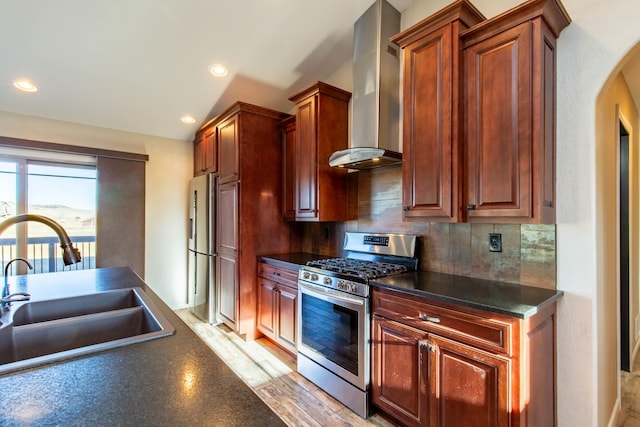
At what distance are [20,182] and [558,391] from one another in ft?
16.6

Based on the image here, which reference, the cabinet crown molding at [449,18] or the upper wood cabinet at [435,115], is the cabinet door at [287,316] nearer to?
the upper wood cabinet at [435,115]

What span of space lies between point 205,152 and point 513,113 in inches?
137

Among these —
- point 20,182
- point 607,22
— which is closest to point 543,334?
point 607,22

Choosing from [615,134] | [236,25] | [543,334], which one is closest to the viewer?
[543,334]

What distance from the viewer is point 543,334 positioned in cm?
159

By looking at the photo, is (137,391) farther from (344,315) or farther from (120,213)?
A: (120,213)

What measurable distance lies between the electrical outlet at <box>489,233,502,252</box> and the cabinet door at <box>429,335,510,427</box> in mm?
733

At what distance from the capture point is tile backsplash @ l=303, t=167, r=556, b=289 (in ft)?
5.95

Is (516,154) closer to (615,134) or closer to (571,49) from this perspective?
(571,49)

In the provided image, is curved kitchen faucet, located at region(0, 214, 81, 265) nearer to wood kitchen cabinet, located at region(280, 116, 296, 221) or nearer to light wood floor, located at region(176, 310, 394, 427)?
light wood floor, located at region(176, 310, 394, 427)

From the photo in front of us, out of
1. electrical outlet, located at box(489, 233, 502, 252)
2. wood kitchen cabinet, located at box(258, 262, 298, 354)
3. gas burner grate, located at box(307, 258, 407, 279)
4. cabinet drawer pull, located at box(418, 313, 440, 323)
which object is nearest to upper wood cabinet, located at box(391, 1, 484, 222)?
electrical outlet, located at box(489, 233, 502, 252)

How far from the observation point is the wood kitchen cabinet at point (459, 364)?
140 cm

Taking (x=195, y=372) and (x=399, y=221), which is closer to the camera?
(x=195, y=372)

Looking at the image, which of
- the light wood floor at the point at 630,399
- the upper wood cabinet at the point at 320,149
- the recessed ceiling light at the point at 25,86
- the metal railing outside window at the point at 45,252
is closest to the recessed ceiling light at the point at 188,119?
the recessed ceiling light at the point at 25,86
